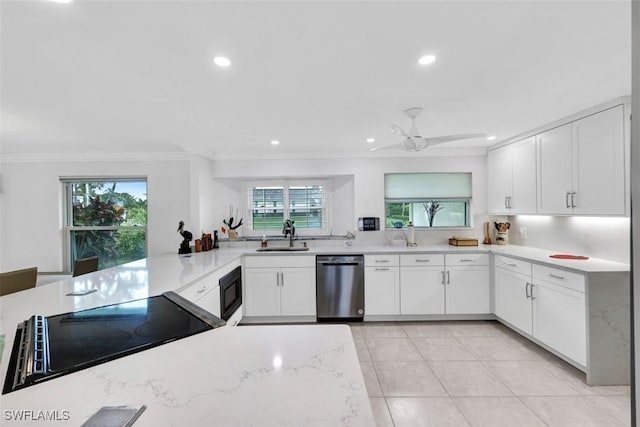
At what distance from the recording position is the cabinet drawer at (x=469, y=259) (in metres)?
3.62

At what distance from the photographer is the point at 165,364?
0.98m

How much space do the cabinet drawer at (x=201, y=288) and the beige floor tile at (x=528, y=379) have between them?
8.23ft

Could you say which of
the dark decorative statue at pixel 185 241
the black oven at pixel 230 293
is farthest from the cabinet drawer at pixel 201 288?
the dark decorative statue at pixel 185 241

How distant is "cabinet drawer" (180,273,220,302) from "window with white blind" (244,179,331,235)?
172cm

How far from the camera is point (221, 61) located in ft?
5.61

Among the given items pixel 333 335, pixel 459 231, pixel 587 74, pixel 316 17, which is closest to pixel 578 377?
pixel 459 231

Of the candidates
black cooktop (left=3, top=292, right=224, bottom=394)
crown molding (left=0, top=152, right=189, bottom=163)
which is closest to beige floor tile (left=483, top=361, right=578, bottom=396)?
black cooktop (left=3, top=292, right=224, bottom=394)

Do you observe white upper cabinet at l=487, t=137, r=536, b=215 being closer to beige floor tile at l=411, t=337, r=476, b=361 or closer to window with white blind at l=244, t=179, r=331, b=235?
beige floor tile at l=411, t=337, r=476, b=361

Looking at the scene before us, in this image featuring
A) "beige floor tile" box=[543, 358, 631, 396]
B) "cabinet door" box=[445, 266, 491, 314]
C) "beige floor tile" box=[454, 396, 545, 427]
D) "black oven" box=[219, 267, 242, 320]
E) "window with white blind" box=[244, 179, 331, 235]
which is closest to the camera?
"beige floor tile" box=[454, 396, 545, 427]

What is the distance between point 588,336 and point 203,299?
3.06m

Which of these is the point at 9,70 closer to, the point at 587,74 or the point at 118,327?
the point at 118,327

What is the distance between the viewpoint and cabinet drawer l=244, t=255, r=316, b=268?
3.71m

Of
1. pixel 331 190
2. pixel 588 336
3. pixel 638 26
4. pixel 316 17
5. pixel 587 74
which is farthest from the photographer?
pixel 331 190

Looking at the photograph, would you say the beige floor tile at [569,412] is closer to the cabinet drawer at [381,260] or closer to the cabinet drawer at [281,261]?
the cabinet drawer at [381,260]
